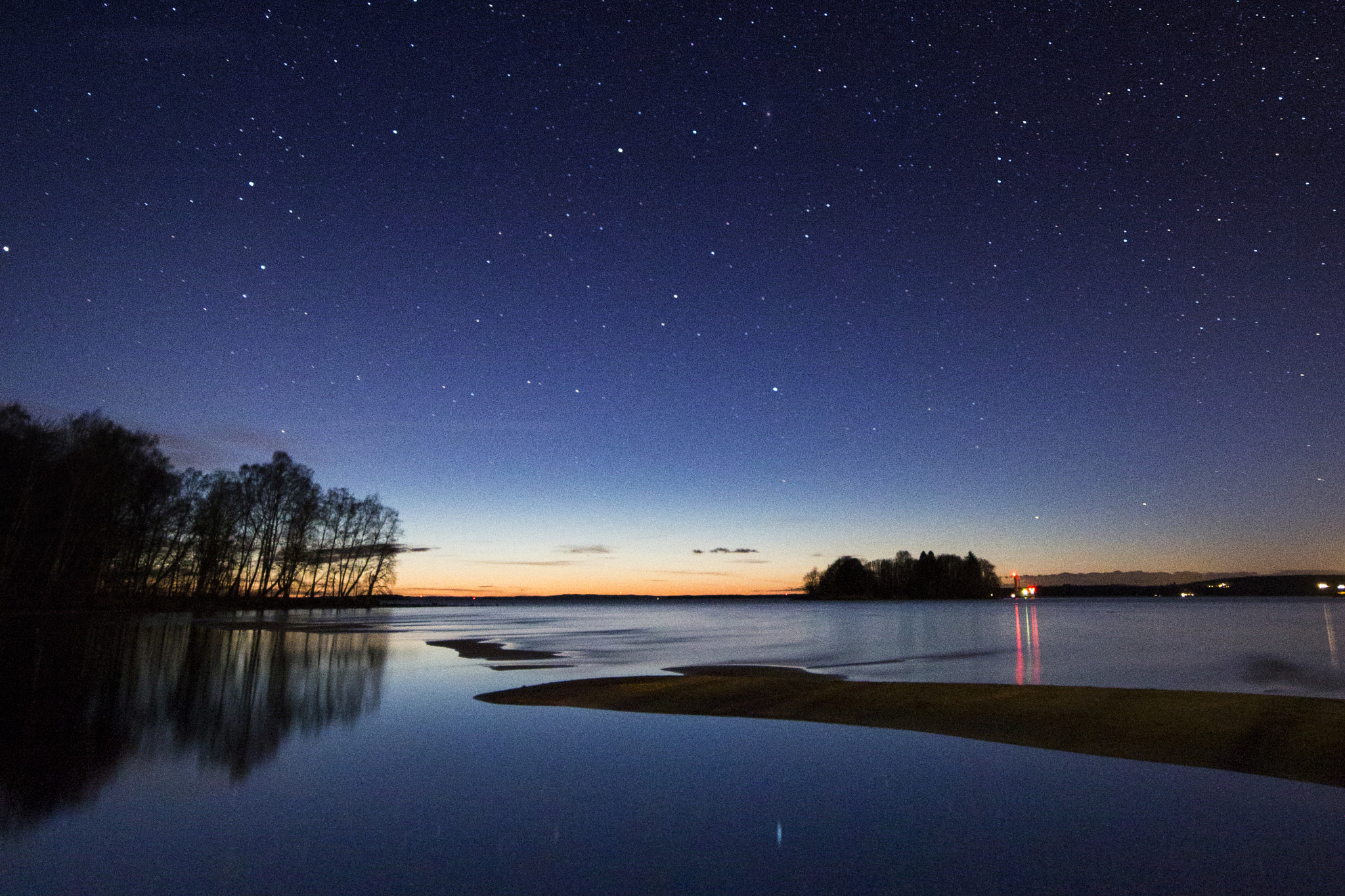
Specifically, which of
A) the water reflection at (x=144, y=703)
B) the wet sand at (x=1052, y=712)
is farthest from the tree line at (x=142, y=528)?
the wet sand at (x=1052, y=712)

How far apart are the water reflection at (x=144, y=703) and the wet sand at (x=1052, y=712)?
508 cm

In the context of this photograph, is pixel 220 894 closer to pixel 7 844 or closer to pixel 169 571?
pixel 7 844

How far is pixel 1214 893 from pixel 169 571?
89.1m

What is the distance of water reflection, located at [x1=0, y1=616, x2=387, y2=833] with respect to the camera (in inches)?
395

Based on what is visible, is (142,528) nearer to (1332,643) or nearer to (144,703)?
(144,703)

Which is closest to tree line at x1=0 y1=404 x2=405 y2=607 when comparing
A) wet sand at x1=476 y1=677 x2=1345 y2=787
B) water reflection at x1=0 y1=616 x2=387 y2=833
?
water reflection at x1=0 y1=616 x2=387 y2=833

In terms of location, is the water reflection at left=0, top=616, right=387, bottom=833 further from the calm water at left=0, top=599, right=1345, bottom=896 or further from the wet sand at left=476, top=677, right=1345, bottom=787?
A: the wet sand at left=476, top=677, right=1345, bottom=787

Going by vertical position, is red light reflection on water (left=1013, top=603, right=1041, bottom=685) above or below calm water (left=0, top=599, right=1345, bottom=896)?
below

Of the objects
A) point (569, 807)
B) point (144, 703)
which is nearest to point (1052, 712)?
point (569, 807)

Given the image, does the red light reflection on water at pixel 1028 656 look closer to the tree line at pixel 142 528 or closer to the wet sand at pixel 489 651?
the wet sand at pixel 489 651

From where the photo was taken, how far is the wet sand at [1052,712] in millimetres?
10914

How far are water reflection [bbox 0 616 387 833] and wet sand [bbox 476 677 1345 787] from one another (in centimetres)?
508

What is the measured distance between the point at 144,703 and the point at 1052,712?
61.6 ft

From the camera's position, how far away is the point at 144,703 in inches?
632
